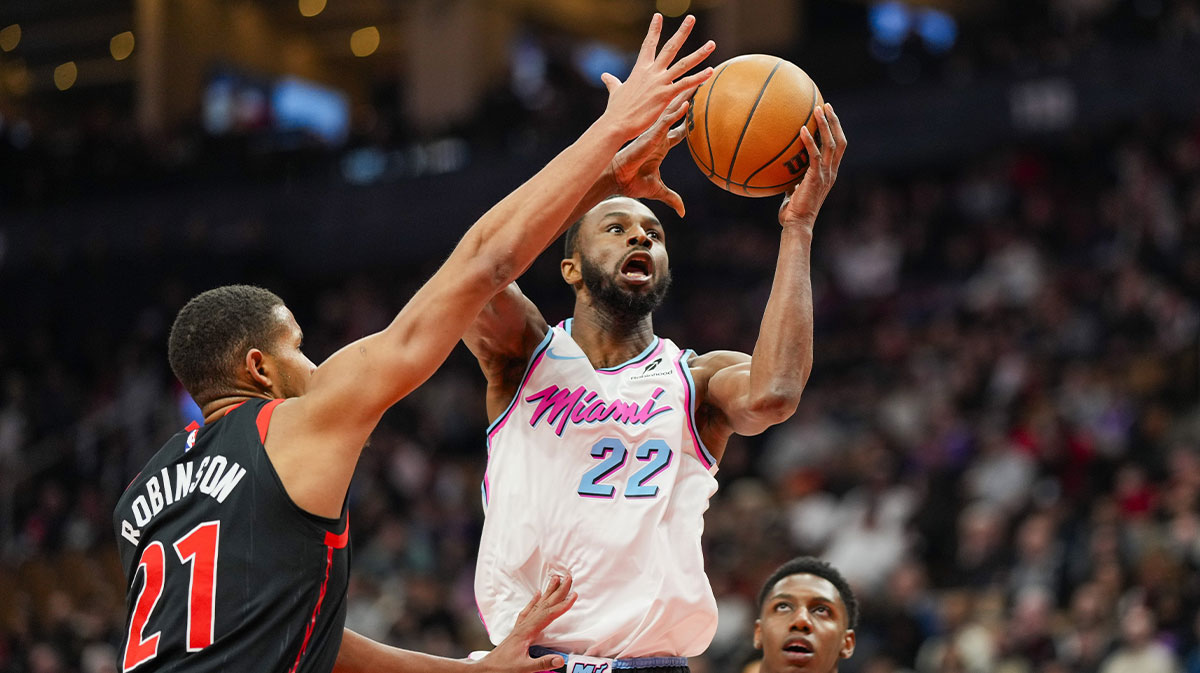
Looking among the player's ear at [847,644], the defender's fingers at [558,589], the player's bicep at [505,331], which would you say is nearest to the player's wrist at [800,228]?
the player's bicep at [505,331]

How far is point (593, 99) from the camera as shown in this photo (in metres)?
18.5

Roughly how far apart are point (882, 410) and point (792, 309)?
9808 millimetres

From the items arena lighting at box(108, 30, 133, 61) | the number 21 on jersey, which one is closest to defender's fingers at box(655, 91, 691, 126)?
the number 21 on jersey

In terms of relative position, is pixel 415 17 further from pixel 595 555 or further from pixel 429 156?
pixel 595 555

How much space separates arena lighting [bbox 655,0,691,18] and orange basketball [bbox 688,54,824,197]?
19.8 m

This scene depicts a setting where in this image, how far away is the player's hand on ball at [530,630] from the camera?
400 cm

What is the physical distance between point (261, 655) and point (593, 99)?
1579 centimetres

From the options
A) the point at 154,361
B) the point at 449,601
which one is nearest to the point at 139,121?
the point at 154,361

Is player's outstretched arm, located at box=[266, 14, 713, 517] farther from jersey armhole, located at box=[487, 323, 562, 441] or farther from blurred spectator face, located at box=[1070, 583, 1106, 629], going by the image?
blurred spectator face, located at box=[1070, 583, 1106, 629]

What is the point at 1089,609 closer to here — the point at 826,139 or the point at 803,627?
the point at 803,627

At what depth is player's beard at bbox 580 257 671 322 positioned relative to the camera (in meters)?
4.76

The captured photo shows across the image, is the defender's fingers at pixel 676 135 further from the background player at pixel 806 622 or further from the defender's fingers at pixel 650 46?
the background player at pixel 806 622

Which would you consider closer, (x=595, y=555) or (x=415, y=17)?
(x=595, y=555)

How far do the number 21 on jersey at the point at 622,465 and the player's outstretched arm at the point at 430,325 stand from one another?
3.69 ft
